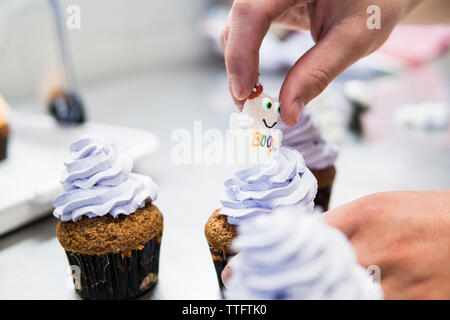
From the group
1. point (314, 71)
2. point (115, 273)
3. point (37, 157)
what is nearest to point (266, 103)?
point (314, 71)

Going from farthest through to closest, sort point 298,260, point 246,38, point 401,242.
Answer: point 246,38
point 401,242
point 298,260

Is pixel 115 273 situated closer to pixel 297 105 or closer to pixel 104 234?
pixel 104 234

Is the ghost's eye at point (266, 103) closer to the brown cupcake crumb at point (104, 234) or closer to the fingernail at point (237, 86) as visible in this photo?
the fingernail at point (237, 86)

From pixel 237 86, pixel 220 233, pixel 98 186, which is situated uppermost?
pixel 237 86

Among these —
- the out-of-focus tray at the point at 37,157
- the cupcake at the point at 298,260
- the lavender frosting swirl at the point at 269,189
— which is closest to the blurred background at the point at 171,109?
the out-of-focus tray at the point at 37,157

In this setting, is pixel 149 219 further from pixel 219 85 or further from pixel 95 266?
pixel 219 85
